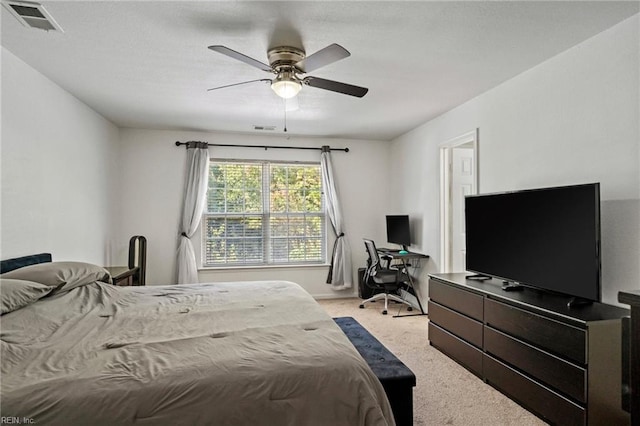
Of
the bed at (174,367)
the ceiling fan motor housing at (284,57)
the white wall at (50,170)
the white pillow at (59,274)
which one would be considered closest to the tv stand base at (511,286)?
the bed at (174,367)

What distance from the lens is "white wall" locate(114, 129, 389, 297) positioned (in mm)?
5059

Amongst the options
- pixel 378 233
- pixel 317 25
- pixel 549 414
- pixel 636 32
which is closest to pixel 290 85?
pixel 317 25

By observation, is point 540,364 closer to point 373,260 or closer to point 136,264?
point 373,260

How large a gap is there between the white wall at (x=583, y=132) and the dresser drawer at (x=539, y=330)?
0.56 meters

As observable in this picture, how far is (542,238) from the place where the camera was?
8.37 ft

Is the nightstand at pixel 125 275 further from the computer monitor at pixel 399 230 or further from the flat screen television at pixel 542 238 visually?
the flat screen television at pixel 542 238

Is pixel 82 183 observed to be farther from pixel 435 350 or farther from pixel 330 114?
pixel 435 350

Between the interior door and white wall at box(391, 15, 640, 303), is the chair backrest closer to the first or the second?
the interior door

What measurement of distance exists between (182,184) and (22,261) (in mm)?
2652

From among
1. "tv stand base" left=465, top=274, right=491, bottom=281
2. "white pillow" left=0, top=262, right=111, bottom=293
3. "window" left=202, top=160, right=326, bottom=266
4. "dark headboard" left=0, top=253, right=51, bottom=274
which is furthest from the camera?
"window" left=202, top=160, right=326, bottom=266

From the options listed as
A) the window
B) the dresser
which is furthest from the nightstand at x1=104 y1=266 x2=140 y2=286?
the dresser

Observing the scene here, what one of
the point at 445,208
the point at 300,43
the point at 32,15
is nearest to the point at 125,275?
the point at 32,15

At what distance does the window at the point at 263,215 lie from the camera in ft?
17.7

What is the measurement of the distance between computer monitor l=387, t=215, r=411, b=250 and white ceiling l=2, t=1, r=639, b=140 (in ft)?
5.82
